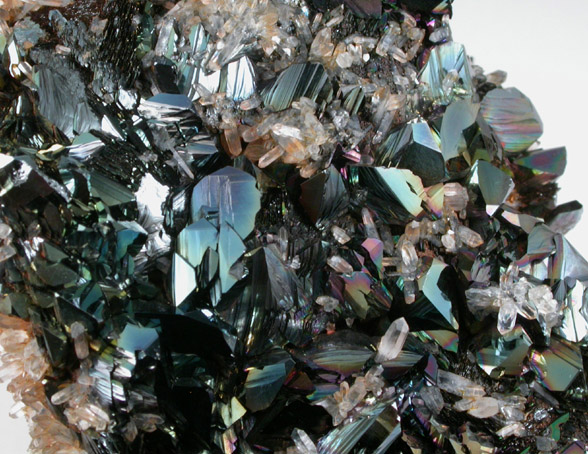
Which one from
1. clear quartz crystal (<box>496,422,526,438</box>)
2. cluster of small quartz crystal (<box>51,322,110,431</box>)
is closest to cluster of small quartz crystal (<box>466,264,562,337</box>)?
clear quartz crystal (<box>496,422,526,438</box>)

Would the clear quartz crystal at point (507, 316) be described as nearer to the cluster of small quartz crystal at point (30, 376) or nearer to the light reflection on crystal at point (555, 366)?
the light reflection on crystal at point (555, 366)

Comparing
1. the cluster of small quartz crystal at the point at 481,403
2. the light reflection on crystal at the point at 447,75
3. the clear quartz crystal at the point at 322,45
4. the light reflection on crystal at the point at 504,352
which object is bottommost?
the cluster of small quartz crystal at the point at 481,403

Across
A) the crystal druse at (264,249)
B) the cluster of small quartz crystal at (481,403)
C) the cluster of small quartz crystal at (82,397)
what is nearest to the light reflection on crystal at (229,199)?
the crystal druse at (264,249)

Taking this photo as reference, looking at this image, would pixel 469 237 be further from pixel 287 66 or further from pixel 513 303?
pixel 287 66

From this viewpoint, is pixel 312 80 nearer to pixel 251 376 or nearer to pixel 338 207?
pixel 338 207

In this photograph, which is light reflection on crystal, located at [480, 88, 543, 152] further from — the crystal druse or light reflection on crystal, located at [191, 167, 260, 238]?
light reflection on crystal, located at [191, 167, 260, 238]
